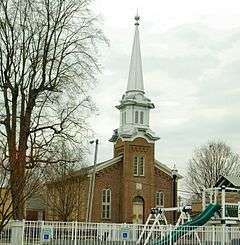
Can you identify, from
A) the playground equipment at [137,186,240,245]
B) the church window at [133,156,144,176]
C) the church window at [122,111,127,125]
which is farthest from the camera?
the church window at [122,111,127,125]

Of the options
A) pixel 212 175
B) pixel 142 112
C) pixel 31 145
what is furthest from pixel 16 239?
pixel 212 175

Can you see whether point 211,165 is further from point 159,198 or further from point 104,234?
→ point 104,234

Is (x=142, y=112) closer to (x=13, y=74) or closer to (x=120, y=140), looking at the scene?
(x=120, y=140)

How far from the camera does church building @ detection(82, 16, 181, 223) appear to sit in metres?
61.8

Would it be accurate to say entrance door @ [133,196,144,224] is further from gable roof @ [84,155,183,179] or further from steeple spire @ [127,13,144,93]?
steeple spire @ [127,13,144,93]

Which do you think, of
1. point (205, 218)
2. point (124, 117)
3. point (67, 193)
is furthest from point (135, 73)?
point (205, 218)

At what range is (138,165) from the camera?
6331 cm

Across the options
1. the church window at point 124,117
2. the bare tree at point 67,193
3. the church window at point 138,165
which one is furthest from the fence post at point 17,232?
the church window at point 124,117

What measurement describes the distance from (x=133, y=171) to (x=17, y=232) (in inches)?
1428

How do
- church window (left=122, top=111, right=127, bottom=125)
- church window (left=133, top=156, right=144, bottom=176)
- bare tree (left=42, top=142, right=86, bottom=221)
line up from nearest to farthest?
1. bare tree (left=42, top=142, right=86, bottom=221)
2. church window (left=133, top=156, right=144, bottom=176)
3. church window (left=122, top=111, right=127, bottom=125)

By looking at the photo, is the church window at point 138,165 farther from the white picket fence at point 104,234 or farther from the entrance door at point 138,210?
the white picket fence at point 104,234

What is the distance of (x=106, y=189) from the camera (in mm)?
62312

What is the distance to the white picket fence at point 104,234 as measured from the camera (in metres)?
26.7

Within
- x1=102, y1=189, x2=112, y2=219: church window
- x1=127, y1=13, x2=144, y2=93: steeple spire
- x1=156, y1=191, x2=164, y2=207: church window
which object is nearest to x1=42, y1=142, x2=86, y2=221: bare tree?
x1=102, y1=189, x2=112, y2=219: church window
